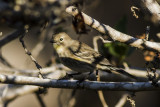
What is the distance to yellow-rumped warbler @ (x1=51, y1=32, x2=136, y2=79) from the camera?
5043mm

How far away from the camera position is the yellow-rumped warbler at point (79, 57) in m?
5.04

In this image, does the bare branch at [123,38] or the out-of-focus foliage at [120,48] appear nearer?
the bare branch at [123,38]

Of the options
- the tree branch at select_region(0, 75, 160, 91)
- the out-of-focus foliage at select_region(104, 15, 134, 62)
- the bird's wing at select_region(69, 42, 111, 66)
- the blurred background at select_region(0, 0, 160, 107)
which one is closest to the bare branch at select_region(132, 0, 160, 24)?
the tree branch at select_region(0, 75, 160, 91)

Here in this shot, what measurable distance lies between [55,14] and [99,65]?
161cm

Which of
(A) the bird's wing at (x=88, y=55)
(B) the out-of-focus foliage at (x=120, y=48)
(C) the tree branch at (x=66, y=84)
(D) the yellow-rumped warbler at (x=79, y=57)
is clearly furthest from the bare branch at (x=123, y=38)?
(B) the out-of-focus foliage at (x=120, y=48)

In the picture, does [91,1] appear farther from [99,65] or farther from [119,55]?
[99,65]

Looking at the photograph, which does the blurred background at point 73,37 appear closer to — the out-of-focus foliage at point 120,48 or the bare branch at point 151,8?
the out-of-focus foliage at point 120,48

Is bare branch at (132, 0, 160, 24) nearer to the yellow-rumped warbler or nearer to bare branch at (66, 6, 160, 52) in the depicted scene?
bare branch at (66, 6, 160, 52)

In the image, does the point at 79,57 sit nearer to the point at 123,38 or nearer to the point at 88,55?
the point at 88,55

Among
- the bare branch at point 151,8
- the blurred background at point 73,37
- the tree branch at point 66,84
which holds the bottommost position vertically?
the tree branch at point 66,84

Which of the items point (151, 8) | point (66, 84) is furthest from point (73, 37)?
point (151, 8)

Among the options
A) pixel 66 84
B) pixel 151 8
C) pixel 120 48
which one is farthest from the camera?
pixel 120 48

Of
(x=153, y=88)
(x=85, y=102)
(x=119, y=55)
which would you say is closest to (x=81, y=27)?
(x=153, y=88)

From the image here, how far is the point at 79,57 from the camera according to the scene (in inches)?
208
